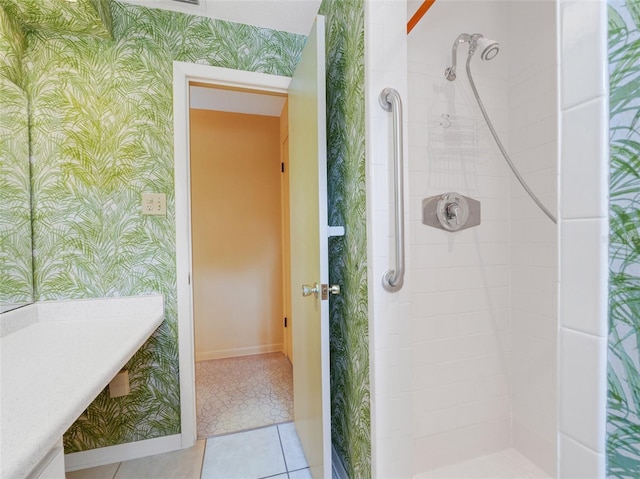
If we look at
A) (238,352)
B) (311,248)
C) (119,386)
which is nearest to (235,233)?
(238,352)

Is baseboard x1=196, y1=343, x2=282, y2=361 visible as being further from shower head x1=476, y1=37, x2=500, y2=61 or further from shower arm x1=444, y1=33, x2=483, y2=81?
shower head x1=476, y1=37, x2=500, y2=61

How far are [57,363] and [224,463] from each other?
101 centimetres

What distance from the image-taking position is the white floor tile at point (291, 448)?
1438mm

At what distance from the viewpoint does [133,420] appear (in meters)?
1.50

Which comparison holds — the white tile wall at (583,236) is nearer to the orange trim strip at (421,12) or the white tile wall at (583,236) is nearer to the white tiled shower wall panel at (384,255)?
the white tiled shower wall panel at (384,255)

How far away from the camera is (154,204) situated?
4.90ft

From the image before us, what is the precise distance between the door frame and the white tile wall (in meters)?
1.58

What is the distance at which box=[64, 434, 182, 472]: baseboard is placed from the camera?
143cm

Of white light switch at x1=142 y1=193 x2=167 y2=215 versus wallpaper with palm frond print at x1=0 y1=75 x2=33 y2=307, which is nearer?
wallpaper with palm frond print at x1=0 y1=75 x2=33 y2=307

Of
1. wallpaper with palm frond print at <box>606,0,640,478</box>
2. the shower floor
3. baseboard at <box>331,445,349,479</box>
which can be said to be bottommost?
the shower floor

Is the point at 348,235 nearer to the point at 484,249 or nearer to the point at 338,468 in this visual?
the point at 484,249

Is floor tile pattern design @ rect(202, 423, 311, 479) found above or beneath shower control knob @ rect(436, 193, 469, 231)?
beneath

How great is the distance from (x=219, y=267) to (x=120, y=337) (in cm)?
170

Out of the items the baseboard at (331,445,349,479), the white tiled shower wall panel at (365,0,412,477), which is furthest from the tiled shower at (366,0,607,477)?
the baseboard at (331,445,349,479)
